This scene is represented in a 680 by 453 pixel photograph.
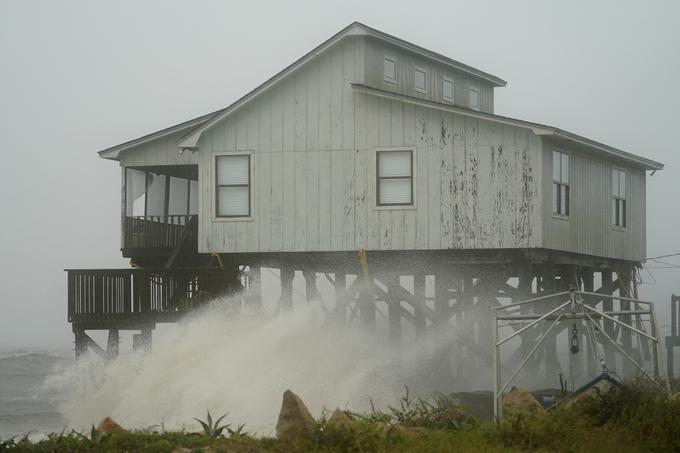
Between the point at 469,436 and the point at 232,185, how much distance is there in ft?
52.7

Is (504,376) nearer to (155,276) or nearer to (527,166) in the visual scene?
(527,166)

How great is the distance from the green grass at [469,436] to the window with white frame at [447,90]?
2154cm

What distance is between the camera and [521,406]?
2202cm

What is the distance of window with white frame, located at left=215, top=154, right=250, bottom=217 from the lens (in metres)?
34.6

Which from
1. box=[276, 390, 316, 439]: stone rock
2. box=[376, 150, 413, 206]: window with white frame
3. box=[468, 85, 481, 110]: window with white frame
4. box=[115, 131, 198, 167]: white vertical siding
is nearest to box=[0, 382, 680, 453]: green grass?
box=[276, 390, 316, 439]: stone rock

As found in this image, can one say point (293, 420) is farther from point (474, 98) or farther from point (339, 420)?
point (474, 98)

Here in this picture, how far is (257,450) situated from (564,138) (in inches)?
647

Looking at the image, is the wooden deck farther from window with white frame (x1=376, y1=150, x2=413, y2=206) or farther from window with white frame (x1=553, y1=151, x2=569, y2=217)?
window with white frame (x1=553, y1=151, x2=569, y2=217)

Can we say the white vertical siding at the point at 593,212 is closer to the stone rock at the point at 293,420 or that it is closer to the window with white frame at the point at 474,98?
the window with white frame at the point at 474,98

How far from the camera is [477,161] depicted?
3306cm

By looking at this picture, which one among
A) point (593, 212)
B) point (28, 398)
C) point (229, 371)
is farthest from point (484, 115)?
point (28, 398)

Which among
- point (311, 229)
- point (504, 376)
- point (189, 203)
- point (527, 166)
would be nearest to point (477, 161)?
point (527, 166)

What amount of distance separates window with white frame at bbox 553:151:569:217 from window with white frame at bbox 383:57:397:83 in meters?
5.78

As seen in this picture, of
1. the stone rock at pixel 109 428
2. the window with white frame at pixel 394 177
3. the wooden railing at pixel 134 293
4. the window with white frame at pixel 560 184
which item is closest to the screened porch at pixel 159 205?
the wooden railing at pixel 134 293
